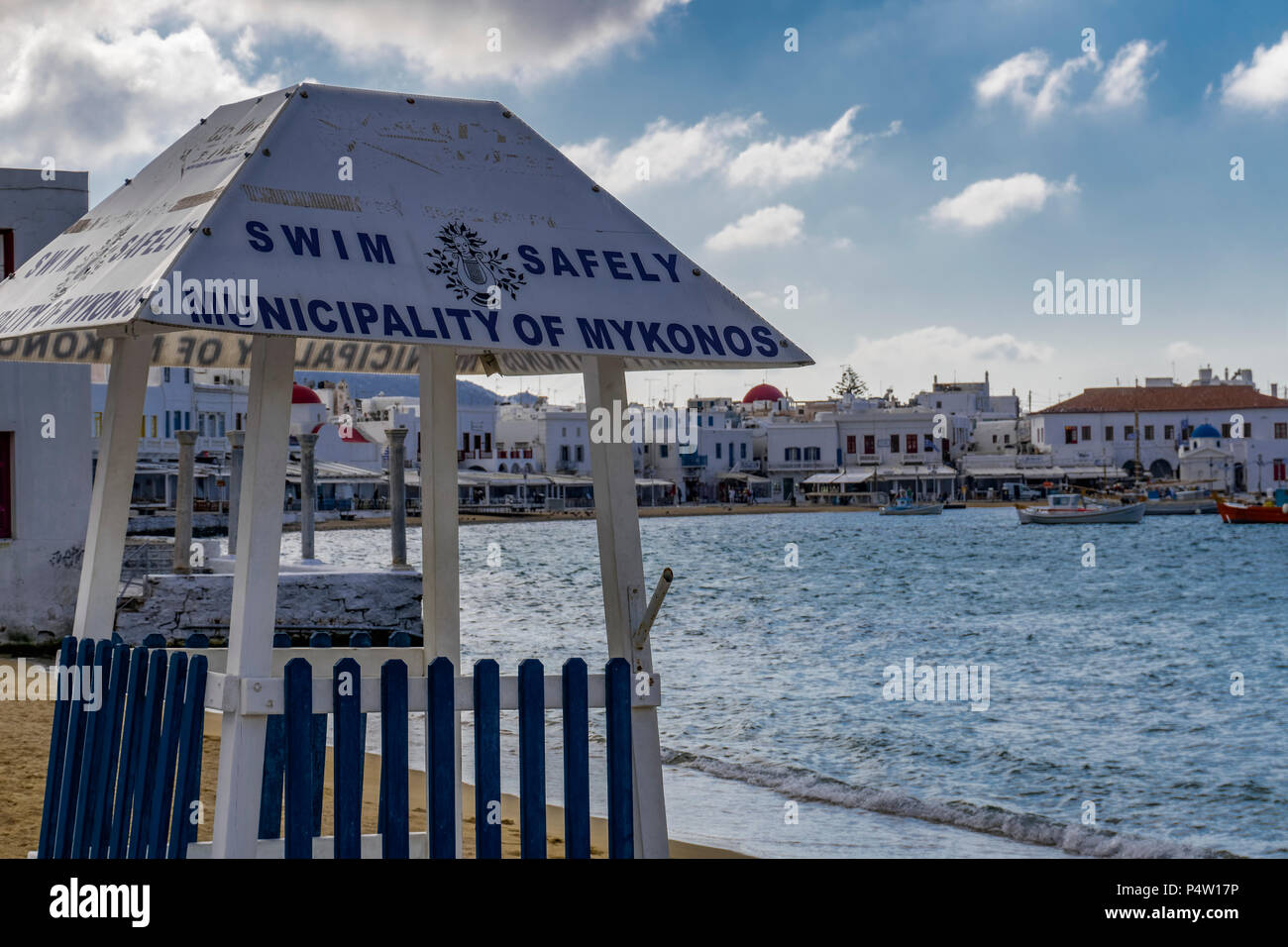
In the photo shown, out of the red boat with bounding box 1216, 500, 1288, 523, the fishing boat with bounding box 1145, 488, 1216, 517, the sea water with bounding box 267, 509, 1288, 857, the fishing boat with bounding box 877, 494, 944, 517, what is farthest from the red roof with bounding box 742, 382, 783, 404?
the sea water with bounding box 267, 509, 1288, 857

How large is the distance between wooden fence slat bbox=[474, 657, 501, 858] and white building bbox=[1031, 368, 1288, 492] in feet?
370

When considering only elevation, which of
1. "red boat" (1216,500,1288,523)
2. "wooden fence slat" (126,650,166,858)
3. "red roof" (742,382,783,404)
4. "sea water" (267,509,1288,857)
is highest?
"red roof" (742,382,783,404)

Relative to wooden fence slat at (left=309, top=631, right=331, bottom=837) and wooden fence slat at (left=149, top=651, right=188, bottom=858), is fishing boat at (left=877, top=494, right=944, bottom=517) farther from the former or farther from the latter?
wooden fence slat at (left=149, top=651, right=188, bottom=858)

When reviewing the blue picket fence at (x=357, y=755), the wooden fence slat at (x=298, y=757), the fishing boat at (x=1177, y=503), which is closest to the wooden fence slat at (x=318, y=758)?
the blue picket fence at (x=357, y=755)

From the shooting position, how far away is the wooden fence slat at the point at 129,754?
15.9 feet

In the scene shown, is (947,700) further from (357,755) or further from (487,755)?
(357,755)

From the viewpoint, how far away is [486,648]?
29922 mm

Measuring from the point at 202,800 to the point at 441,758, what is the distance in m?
6.39

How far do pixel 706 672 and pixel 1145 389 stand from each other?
96735 mm

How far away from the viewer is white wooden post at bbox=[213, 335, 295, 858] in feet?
14.5

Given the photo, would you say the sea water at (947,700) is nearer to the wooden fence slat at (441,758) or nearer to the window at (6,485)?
the window at (6,485)

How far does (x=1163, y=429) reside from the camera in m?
114

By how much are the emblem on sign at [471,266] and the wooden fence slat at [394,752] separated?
129 cm

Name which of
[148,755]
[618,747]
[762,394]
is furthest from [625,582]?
[762,394]
